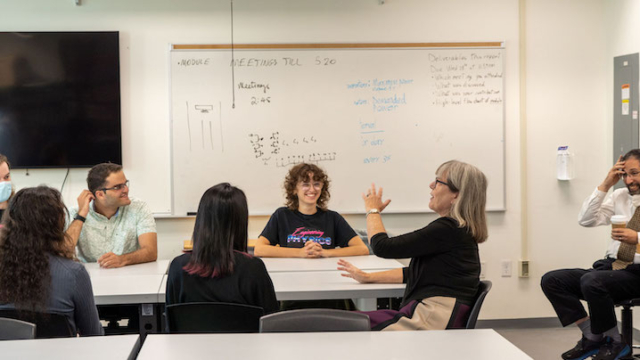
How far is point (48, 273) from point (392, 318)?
133 cm

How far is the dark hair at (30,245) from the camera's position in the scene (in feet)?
7.52

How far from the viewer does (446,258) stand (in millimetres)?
2676

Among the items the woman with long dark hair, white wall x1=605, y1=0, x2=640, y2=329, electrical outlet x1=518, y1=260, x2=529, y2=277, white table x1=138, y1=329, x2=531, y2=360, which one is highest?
white wall x1=605, y1=0, x2=640, y2=329

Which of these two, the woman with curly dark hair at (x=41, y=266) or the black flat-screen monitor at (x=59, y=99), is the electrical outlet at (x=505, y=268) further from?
the woman with curly dark hair at (x=41, y=266)

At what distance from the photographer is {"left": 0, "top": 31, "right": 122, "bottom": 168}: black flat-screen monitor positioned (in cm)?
460

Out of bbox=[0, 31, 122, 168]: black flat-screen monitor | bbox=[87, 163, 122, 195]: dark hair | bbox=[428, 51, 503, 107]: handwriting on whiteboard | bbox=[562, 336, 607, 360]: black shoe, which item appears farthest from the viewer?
bbox=[428, 51, 503, 107]: handwriting on whiteboard

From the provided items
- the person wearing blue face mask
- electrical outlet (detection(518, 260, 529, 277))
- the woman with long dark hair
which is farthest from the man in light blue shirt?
electrical outlet (detection(518, 260, 529, 277))

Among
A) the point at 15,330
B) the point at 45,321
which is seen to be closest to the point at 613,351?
the point at 45,321

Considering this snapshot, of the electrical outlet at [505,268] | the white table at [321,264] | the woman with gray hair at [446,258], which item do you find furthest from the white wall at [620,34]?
the woman with gray hair at [446,258]

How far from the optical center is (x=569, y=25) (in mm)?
5043

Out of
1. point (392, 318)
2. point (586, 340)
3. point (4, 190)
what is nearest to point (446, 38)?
point (586, 340)

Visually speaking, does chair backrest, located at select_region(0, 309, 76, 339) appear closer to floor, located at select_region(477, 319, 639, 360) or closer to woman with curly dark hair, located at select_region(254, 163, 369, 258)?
woman with curly dark hair, located at select_region(254, 163, 369, 258)

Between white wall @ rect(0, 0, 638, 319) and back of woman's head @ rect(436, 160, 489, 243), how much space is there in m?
2.19

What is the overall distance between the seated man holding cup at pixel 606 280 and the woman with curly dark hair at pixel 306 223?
130cm
